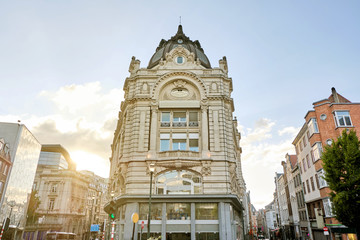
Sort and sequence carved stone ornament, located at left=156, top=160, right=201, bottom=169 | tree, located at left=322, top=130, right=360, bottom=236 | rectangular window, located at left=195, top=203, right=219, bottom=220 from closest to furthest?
tree, located at left=322, top=130, right=360, bottom=236, rectangular window, located at left=195, top=203, right=219, bottom=220, carved stone ornament, located at left=156, top=160, right=201, bottom=169

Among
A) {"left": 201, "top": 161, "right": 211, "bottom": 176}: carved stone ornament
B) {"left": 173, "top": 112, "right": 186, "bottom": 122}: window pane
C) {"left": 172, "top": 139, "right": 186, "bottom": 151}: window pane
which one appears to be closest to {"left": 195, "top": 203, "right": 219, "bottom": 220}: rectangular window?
{"left": 201, "top": 161, "right": 211, "bottom": 176}: carved stone ornament

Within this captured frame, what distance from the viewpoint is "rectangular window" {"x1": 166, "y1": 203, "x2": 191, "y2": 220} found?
86.8 feet

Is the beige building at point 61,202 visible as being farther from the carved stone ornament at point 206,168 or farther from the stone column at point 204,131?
the carved stone ornament at point 206,168

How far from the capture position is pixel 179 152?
2839 cm

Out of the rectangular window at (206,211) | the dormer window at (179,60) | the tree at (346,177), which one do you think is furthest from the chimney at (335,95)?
the rectangular window at (206,211)

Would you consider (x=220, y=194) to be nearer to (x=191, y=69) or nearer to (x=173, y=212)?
(x=173, y=212)

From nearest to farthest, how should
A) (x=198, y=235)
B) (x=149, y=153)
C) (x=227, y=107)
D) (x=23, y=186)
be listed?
(x=198, y=235) < (x=149, y=153) < (x=227, y=107) < (x=23, y=186)

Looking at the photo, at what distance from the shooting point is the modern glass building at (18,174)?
120ft

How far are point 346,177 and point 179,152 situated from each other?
15720mm

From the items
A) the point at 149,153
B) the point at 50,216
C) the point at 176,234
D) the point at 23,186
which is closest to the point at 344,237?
the point at 176,234

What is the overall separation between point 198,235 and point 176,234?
2250 millimetres

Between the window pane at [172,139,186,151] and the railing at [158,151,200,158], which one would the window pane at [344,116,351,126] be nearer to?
the railing at [158,151,200,158]

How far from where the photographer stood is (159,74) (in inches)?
1293

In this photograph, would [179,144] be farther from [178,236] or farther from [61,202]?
[61,202]
